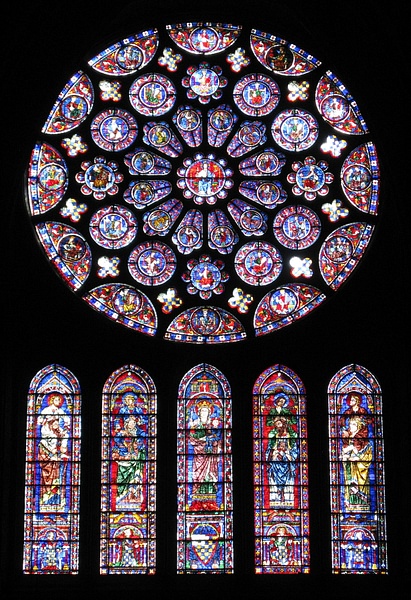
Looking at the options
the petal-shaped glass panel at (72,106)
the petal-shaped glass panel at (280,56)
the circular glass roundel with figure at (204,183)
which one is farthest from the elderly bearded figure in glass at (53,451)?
the petal-shaped glass panel at (280,56)

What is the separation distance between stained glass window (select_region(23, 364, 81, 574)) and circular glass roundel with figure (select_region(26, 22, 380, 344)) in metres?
1.34

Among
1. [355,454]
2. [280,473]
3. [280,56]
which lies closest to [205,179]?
[280,56]

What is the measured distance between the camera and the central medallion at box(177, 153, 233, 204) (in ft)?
66.0

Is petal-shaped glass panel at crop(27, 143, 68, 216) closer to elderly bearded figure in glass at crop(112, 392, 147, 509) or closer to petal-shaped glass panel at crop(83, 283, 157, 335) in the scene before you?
petal-shaped glass panel at crop(83, 283, 157, 335)

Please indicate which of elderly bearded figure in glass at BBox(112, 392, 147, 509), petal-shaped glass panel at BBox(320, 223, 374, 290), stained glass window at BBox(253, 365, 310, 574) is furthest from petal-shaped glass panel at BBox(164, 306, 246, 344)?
petal-shaped glass panel at BBox(320, 223, 374, 290)

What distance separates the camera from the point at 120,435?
747 inches

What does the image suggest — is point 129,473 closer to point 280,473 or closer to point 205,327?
point 280,473

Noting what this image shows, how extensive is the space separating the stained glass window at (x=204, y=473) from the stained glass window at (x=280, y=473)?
408 millimetres

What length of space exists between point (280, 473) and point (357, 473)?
3.43 ft

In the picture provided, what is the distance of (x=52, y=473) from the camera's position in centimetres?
1884
